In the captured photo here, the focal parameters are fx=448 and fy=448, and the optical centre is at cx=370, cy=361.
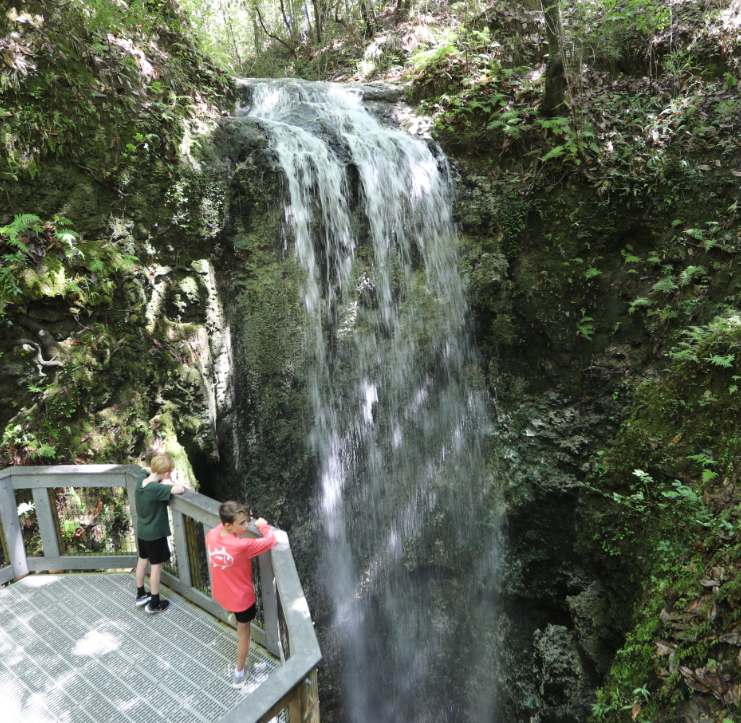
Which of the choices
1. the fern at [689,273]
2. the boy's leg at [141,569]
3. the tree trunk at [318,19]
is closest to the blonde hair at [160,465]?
the boy's leg at [141,569]

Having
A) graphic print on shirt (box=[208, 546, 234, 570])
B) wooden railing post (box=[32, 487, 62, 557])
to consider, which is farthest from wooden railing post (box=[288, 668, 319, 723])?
wooden railing post (box=[32, 487, 62, 557])

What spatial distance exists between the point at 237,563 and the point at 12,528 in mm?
2634

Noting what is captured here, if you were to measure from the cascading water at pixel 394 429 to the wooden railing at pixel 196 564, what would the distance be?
4.00 metres

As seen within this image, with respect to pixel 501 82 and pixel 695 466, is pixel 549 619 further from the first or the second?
pixel 501 82

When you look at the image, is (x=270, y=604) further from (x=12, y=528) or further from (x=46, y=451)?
(x=46, y=451)

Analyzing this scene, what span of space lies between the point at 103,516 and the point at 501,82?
9961 mm

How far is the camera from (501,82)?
8.88m

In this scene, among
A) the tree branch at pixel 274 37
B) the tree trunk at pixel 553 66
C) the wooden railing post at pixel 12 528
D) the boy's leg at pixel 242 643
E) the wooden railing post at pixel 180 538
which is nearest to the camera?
the boy's leg at pixel 242 643

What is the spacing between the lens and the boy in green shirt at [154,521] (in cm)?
368

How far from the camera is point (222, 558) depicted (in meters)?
3.10

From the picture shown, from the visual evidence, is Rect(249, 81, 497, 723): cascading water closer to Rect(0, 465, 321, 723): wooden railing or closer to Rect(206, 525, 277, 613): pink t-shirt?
Rect(0, 465, 321, 723): wooden railing

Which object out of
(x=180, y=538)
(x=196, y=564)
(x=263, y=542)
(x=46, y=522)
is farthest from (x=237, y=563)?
(x=46, y=522)

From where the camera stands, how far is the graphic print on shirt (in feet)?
10.1

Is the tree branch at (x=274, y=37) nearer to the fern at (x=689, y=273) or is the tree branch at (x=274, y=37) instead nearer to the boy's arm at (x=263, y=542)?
the fern at (x=689, y=273)
